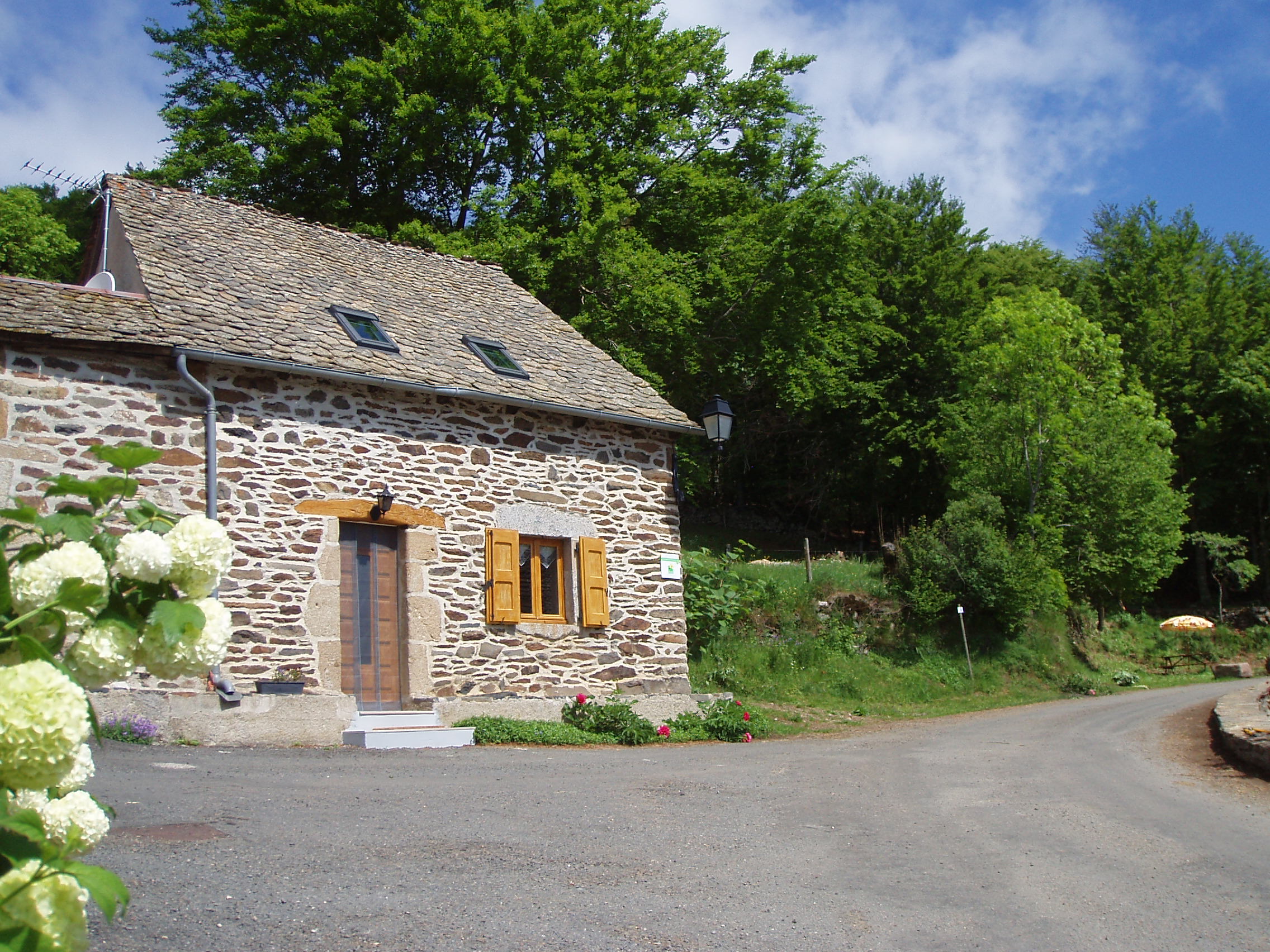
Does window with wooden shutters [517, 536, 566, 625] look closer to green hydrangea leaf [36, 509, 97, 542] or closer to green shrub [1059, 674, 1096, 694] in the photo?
green hydrangea leaf [36, 509, 97, 542]

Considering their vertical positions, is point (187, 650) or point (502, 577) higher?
point (502, 577)

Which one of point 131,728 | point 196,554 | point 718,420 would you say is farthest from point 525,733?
point 196,554

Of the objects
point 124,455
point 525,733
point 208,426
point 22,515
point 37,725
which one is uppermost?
point 208,426

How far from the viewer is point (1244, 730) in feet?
33.1

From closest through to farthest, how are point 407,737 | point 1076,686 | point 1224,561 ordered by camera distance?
1. point 407,737
2. point 1076,686
3. point 1224,561

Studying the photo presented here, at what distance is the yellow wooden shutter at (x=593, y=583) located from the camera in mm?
12383

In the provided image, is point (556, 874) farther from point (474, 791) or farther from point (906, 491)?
point (906, 491)

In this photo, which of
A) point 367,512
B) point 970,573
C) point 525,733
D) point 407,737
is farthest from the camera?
point 970,573

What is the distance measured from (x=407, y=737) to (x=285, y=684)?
1.26m

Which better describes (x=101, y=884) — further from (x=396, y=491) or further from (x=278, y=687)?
(x=396, y=491)

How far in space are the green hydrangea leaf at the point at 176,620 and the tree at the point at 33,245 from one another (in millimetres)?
21599

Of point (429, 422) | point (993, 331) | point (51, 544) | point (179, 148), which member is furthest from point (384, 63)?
point (51, 544)

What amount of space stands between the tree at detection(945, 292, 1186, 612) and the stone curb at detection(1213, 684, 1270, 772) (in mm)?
12438

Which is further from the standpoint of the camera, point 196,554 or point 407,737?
point 407,737
